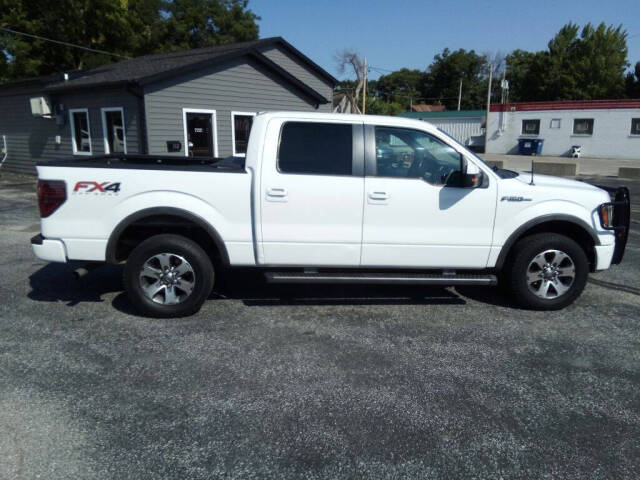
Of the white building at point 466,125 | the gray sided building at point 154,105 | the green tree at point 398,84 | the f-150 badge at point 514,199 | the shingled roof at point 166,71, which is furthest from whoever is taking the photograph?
the green tree at point 398,84

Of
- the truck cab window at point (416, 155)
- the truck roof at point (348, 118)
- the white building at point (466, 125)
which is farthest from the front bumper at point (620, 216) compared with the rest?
the white building at point (466, 125)

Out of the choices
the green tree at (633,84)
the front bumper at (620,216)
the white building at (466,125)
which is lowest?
the front bumper at (620,216)

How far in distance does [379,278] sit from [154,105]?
11.2 metres

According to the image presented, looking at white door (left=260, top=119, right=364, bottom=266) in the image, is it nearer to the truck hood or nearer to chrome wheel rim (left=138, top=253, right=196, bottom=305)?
chrome wheel rim (left=138, top=253, right=196, bottom=305)

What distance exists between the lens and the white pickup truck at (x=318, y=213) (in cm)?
452

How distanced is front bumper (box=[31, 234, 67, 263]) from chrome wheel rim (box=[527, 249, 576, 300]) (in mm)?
4582

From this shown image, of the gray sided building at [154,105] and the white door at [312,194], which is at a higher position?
the gray sided building at [154,105]

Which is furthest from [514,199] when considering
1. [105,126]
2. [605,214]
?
[105,126]

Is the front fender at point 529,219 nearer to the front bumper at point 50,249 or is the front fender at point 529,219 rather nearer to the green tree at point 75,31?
the front bumper at point 50,249

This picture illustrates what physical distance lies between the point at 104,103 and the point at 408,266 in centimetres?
1313

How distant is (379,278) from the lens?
4.70 metres

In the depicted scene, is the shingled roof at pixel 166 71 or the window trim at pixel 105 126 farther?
the window trim at pixel 105 126

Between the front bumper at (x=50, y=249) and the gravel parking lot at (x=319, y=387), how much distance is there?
2.06 ft

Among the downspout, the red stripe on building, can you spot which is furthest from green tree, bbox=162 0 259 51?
the downspout
